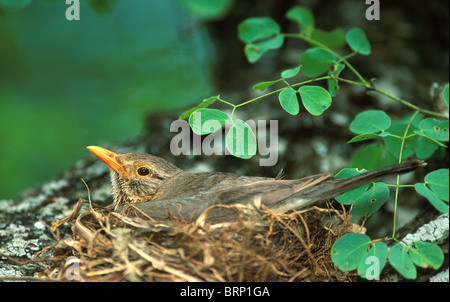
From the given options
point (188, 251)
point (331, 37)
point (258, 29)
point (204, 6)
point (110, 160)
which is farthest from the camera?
point (331, 37)

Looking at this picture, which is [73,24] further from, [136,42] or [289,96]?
[289,96]

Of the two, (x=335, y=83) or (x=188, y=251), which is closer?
(x=188, y=251)

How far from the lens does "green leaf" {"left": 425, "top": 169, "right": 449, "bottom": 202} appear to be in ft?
7.98

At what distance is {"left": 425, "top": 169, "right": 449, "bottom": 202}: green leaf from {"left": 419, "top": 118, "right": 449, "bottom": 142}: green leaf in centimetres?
41

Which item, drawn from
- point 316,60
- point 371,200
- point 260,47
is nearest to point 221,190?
point 371,200

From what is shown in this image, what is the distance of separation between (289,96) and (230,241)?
909 millimetres

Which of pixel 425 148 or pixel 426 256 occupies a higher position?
pixel 425 148

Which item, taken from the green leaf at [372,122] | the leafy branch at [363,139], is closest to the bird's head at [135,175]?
the leafy branch at [363,139]

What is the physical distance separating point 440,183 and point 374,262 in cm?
55

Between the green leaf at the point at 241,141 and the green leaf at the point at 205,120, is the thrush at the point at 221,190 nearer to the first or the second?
the green leaf at the point at 241,141

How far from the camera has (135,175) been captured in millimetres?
3504

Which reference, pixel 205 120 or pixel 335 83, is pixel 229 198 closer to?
pixel 205 120

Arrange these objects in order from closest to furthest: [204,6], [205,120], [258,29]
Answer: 1. [205,120]
2. [204,6]
3. [258,29]

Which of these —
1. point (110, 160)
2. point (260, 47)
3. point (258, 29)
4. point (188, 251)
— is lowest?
point (188, 251)
